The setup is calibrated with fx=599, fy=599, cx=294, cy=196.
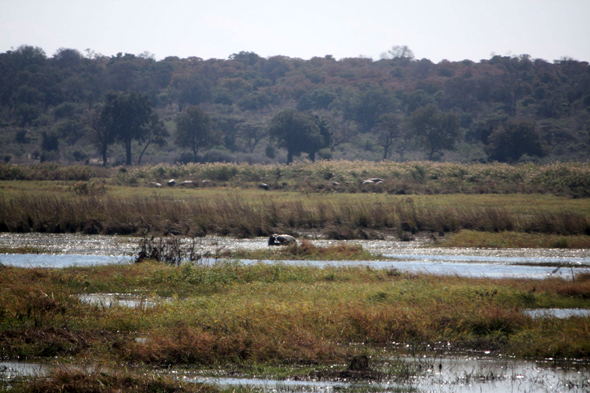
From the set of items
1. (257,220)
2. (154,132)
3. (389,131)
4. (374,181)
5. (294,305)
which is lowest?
(257,220)

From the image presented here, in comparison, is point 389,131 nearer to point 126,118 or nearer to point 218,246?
point 126,118

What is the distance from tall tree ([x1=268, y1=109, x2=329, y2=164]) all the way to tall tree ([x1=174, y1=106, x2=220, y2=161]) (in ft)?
36.3

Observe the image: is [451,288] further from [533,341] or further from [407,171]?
[407,171]

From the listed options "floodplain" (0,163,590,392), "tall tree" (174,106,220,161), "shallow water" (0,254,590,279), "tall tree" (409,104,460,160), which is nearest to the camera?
"floodplain" (0,163,590,392)

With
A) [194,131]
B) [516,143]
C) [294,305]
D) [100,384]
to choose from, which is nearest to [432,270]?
[294,305]

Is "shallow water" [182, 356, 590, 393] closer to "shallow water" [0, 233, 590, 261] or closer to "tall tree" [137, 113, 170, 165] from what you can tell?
"shallow water" [0, 233, 590, 261]

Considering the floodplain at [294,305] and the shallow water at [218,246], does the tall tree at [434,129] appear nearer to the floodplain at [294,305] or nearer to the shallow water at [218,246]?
the floodplain at [294,305]

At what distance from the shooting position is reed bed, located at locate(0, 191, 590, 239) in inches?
1082

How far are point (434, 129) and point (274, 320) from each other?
85.1 m

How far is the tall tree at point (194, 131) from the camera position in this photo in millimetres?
88000

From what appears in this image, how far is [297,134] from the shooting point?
83.1m

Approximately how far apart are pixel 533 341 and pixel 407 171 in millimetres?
42530

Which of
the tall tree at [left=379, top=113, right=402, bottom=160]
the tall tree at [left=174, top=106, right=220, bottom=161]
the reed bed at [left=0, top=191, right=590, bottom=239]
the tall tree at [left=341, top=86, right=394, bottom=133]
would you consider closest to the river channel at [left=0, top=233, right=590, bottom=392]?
the reed bed at [left=0, top=191, right=590, bottom=239]

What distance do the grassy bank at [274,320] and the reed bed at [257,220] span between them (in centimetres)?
1206
